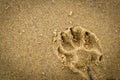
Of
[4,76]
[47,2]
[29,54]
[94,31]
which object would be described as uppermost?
[47,2]

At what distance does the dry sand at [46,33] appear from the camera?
1.58 meters

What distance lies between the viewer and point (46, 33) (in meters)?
1.61

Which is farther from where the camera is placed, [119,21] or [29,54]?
[119,21]

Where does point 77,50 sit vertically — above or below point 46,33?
below

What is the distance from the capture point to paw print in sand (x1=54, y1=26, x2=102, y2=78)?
1586 millimetres

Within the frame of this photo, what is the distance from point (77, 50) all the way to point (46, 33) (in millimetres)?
230

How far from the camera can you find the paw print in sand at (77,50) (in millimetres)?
1586

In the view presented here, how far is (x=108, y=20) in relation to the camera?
1.68 metres

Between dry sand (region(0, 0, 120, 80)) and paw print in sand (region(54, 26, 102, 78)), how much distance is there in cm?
4

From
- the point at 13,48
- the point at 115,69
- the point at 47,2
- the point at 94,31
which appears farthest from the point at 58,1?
the point at 115,69

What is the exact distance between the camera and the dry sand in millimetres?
1581

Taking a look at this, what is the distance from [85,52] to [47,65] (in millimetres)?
260

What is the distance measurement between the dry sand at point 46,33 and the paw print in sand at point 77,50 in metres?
0.04

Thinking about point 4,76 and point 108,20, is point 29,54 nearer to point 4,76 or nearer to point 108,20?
point 4,76
